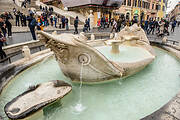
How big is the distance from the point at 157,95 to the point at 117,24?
10.2m

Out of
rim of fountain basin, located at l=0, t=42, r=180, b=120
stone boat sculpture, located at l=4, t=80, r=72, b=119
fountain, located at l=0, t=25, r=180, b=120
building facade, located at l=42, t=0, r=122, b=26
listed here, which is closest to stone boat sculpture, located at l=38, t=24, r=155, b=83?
fountain, located at l=0, t=25, r=180, b=120

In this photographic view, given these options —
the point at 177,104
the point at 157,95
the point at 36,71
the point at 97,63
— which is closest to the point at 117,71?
the point at 97,63

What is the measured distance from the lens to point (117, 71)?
353 centimetres

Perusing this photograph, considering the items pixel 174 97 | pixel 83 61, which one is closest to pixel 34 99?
pixel 83 61

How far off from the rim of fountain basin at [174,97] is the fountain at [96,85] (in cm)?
16

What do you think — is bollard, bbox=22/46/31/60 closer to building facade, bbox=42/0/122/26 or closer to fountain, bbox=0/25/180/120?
fountain, bbox=0/25/180/120

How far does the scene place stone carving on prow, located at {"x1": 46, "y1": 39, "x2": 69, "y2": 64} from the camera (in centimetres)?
270

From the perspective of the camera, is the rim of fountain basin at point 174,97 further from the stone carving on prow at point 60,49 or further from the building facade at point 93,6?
the building facade at point 93,6

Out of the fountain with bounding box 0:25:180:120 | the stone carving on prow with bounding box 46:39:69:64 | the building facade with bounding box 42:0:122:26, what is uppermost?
the building facade with bounding box 42:0:122:26

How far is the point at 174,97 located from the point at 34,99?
2591 millimetres

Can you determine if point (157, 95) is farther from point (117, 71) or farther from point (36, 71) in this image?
point (36, 71)

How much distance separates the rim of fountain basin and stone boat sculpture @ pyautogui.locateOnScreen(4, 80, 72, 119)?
1.02 m

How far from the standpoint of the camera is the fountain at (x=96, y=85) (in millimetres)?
2621

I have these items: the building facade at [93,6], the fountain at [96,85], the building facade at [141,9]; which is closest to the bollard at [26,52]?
the fountain at [96,85]
